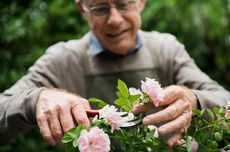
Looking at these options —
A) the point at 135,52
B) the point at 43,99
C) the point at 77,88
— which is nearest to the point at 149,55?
the point at 135,52

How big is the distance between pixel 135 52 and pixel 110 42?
0.16 meters

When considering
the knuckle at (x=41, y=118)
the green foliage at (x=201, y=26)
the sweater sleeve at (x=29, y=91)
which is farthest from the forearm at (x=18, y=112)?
the green foliage at (x=201, y=26)

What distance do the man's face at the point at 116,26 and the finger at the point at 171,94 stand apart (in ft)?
2.01

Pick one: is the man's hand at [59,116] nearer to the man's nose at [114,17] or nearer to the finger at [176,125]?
the finger at [176,125]

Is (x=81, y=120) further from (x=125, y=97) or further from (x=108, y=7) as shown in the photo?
Answer: (x=108, y=7)

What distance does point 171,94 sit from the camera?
1.29 metres

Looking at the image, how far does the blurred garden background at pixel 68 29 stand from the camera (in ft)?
9.55

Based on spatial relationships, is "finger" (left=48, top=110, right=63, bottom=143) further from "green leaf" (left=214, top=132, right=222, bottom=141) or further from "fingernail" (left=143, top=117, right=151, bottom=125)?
"green leaf" (left=214, top=132, right=222, bottom=141)

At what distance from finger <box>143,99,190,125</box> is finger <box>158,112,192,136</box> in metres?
0.01

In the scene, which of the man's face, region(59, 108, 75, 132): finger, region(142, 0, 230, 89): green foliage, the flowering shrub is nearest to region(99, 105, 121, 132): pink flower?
the flowering shrub

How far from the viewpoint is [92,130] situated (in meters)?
1.08

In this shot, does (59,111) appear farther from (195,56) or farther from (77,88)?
(195,56)

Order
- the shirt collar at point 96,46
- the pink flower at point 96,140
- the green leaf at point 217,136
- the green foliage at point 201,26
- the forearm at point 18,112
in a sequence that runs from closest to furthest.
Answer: the pink flower at point 96,140, the green leaf at point 217,136, the forearm at point 18,112, the shirt collar at point 96,46, the green foliage at point 201,26

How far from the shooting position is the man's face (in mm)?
A: 1840
